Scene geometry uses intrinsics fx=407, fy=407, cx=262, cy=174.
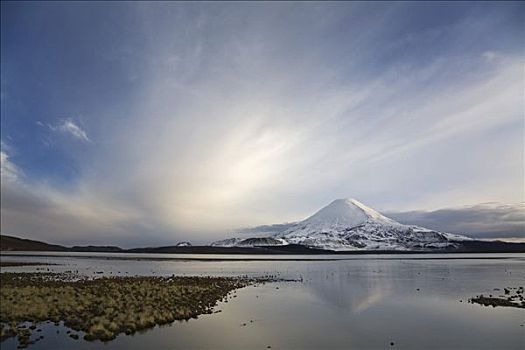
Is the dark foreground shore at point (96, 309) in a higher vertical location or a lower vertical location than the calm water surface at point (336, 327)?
higher

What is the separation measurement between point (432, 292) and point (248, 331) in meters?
25.3

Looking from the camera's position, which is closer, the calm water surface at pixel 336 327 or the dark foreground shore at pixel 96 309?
the calm water surface at pixel 336 327

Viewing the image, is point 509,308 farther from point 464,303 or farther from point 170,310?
point 170,310

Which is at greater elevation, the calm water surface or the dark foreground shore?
the dark foreground shore

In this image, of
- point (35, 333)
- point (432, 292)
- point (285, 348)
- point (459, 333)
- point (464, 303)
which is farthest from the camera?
point (432, 292)

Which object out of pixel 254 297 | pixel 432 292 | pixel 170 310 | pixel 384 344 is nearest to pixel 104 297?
pixel 170 310

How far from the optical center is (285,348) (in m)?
18.8

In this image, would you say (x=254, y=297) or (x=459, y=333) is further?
(x=254, y=297)

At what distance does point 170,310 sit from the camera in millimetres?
26703

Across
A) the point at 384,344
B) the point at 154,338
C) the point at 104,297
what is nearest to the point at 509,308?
the point at 384,344

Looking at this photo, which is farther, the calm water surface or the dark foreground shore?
the dark foreground shore

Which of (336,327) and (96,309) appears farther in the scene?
(96,309)

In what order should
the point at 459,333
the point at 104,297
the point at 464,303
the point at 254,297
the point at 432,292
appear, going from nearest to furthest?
the point at 459,333
the point at 104,297
the point at 464,303
the point at 254,297
the point at 432,292

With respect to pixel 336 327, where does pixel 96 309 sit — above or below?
above
